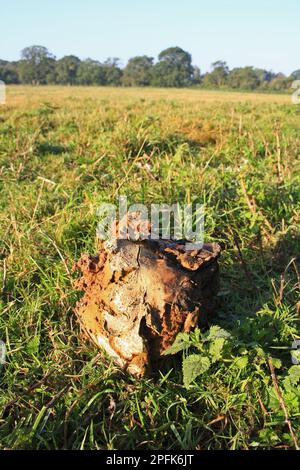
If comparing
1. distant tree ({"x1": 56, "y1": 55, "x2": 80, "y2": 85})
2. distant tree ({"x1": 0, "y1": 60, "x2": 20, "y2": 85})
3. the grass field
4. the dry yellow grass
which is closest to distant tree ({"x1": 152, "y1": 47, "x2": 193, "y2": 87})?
distant tree ({"x1": 56, "y1": 55, "x2": 80, "y2": 85})

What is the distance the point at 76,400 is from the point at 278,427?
0.81 metres

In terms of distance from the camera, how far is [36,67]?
7625 centimetres

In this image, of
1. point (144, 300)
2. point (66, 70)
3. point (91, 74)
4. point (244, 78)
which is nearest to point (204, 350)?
point (144, 300)

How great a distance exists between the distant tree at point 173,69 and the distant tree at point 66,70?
46.2 ft

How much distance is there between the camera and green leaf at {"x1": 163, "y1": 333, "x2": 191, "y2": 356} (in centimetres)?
183

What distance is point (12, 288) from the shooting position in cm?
252

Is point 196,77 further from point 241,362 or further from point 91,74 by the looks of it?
point 241,362

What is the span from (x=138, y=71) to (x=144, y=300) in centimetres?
8140

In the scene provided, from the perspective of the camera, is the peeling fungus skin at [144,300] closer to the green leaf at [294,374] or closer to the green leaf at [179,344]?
the green leaf at [179,344]

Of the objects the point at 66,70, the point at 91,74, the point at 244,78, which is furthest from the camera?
the point at 66,70

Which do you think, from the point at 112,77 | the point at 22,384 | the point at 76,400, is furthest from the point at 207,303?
the point at 112,77

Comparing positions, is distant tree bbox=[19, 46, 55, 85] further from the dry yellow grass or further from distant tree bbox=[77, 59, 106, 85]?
the dry yellow grass

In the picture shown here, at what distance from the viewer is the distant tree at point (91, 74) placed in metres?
72.7

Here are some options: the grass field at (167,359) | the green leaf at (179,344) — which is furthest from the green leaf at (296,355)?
the green leaf at (179,344)
